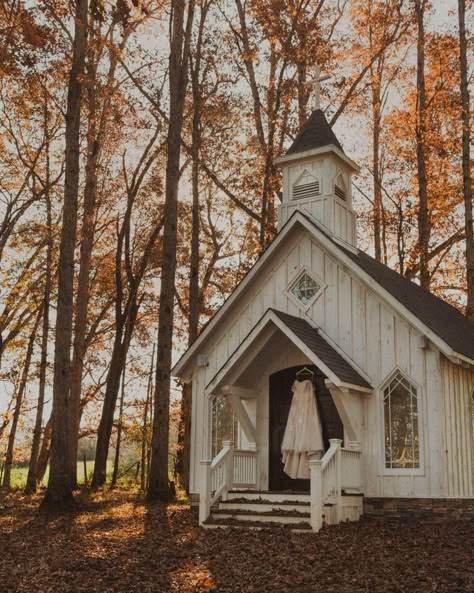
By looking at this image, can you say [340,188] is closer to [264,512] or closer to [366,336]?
[366,336]

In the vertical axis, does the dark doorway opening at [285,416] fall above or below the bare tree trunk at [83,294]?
below

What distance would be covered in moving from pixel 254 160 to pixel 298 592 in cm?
2147

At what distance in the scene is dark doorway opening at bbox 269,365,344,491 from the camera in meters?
15.6

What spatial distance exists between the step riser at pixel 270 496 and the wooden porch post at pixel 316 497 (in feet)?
3.05

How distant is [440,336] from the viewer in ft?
45.5

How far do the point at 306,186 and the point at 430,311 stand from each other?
410 centimetres

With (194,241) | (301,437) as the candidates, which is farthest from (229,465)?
(194,241)

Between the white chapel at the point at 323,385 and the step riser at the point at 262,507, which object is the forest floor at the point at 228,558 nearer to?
the step riser at the point at 262,507

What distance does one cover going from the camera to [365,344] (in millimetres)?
15289

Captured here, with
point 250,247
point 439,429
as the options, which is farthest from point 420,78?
point 439,429

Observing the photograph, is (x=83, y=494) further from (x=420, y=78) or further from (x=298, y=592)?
(x=420, y=78)

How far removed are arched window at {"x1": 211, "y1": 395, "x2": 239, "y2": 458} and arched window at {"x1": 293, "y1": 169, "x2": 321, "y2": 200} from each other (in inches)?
201

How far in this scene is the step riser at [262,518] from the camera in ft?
42.7

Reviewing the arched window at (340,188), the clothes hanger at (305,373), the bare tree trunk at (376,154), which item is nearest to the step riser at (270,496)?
the clothes hanger at (305,373)
